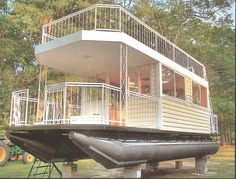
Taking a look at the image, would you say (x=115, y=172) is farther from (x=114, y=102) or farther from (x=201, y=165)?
Answer: (x=201, y=165)

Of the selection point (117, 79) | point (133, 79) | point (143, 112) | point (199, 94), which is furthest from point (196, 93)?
point (143, 112)

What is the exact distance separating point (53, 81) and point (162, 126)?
10656mm

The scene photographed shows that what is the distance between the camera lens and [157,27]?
84.9 feet

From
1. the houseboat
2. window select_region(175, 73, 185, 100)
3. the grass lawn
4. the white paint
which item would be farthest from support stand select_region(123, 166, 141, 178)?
window select_region(175, 73, 185, 100)

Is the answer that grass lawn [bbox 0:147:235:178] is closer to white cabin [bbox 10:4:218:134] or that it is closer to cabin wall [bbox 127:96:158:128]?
white cabin [bbox 10:4:218:134]

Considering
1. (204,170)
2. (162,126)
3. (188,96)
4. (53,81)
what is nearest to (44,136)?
(162,126)

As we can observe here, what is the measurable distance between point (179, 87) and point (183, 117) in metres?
1.12

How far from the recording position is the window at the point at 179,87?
11.7m

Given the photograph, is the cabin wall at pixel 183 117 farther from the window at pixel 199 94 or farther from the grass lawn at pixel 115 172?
the grass lawn at pixel 115 172

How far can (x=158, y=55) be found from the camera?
33.9 ft

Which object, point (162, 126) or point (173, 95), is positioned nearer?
point (162, 126)

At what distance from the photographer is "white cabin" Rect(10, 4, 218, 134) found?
845 centimetres

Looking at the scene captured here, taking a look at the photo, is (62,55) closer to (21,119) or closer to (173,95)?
(21,119)

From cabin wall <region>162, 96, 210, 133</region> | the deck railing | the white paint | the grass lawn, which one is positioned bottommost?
the grass lawn
